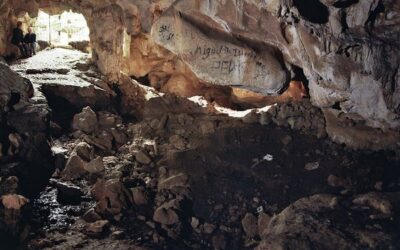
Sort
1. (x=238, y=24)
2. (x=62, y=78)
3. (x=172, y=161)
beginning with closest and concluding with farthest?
(x=238, y=24), (x=172, y=161), (x=62, y=78)

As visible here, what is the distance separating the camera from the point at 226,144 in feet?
28.1

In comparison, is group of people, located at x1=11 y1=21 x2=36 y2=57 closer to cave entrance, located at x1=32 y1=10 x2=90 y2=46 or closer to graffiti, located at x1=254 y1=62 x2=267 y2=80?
cave entrance, located at x1=32 y1=10 x2=90 y2=46

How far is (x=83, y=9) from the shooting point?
11.7 m

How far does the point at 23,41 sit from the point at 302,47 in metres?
10.4

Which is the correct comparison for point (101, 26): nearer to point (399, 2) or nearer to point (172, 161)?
point (172, 161)

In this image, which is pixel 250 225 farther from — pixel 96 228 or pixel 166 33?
pixel 166 33

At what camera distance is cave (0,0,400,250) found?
5.93m

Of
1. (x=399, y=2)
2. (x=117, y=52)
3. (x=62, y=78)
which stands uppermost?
(x=399, y=2)

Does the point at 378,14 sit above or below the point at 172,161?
above

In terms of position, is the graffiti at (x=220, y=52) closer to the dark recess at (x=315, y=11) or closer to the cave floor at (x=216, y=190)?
the dark recess at (x=315, y=11)

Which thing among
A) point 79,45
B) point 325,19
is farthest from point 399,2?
point 79,45

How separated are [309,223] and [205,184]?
2463 mm

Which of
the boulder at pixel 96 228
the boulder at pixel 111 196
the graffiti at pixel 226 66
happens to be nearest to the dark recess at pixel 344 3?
the graffiti at pixel 226 66

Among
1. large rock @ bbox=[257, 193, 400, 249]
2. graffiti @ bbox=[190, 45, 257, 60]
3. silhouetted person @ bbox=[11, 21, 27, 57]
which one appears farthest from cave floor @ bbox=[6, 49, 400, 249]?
silhouetted person @ bbox=[11, 21, 27, 57]
